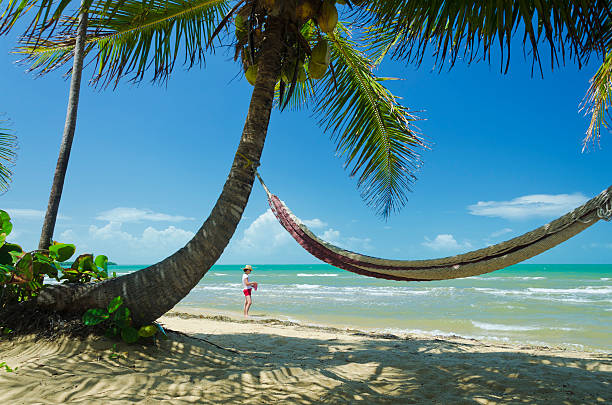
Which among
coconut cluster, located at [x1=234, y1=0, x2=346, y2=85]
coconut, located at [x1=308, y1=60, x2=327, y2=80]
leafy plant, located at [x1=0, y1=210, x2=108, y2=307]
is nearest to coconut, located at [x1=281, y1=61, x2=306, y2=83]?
coconut cluster, located at [x1=234, y1=0, x2=346, y2=85]

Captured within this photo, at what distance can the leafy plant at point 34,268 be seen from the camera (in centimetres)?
217

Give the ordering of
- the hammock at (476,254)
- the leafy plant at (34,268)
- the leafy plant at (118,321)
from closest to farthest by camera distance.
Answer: the hammock at (476,254), the leafy plant at (118,321), the leafy plant at (34,268)

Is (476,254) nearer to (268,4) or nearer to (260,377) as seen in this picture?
(260,377)

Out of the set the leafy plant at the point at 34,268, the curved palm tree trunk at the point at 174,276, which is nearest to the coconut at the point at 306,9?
the curved palm tree trunk at the point at 174,276

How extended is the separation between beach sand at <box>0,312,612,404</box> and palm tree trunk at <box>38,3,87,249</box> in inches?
34.1

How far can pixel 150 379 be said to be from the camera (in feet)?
5.84

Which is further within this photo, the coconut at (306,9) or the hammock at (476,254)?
the coconut at (306,9)

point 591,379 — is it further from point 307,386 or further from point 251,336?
point 251,336

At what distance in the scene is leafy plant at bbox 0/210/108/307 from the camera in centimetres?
217

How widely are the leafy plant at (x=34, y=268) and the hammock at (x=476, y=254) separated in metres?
1.22

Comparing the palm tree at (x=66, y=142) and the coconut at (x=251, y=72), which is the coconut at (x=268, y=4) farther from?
the palm tree at (x=66, y=142)

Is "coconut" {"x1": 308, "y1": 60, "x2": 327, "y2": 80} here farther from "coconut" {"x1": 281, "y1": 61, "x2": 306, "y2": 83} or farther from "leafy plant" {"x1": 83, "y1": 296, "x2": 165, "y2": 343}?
"leafy plant" {"x1": 83, "y1": 296, "x2": 165, "y2": 343}

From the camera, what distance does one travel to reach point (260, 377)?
1.96 m

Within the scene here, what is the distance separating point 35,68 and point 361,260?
3.20 metres
